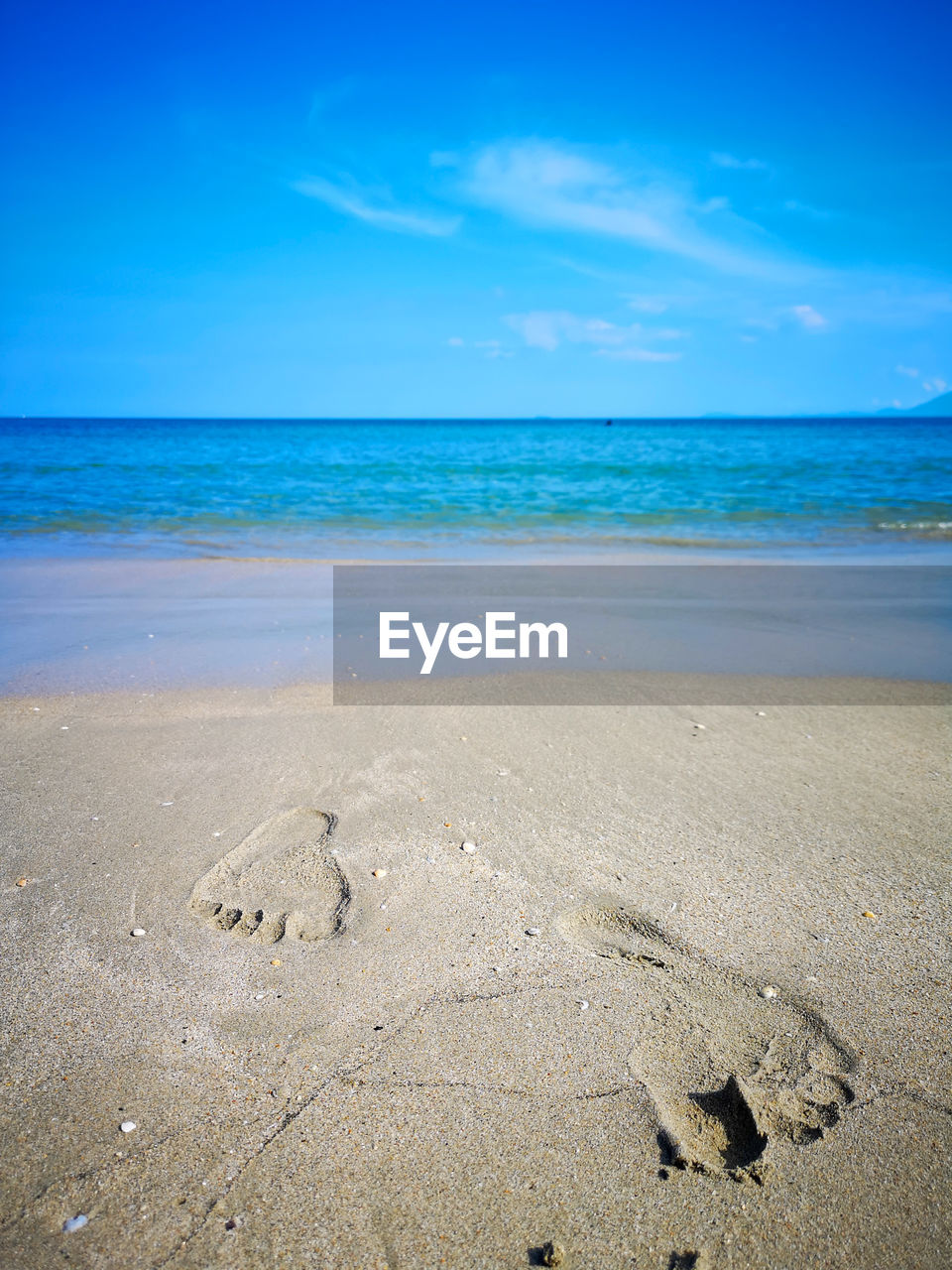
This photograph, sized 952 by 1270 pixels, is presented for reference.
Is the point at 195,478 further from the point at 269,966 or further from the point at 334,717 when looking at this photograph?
the point at 269,966

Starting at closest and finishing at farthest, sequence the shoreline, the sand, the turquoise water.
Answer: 1. the sand
2. the shoreline
3. the turquoise water

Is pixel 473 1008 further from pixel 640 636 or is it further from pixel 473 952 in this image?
pixel 640 636

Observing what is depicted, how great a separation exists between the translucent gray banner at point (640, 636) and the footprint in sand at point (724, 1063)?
7.81 feet

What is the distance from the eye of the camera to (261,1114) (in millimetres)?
1867

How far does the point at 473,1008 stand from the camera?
87.3 inches

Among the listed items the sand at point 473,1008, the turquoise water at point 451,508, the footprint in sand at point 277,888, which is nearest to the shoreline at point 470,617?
the sand at point 473,1008

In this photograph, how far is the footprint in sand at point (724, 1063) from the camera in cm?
183

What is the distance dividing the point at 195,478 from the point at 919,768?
20748 mm

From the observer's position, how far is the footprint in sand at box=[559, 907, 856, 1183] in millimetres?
1830

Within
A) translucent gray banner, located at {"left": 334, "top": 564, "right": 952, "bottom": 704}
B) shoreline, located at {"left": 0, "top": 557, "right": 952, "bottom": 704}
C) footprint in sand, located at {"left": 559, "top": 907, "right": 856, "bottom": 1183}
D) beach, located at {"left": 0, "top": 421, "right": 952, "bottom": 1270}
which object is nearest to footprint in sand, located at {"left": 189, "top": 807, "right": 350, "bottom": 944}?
beach, located at {"left": 0, "top": 421, "right": 952, "bottom": 1270}

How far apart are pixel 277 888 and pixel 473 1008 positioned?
3.06ft

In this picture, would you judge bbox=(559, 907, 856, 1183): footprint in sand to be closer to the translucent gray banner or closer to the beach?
the beach

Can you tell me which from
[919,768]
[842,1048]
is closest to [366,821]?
[842,1048]

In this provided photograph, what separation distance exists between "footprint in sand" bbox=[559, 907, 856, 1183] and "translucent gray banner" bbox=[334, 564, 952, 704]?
7.81 feet
